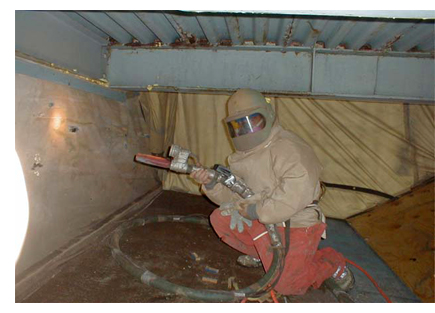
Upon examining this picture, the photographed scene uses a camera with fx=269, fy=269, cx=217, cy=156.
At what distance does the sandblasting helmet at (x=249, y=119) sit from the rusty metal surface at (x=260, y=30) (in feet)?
2.22

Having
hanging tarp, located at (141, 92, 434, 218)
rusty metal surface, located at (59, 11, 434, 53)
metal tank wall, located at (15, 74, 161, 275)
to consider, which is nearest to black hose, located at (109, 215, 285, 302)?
metal tank wall, located at (15, 74, 161, 275)

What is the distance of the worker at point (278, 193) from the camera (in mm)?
2053

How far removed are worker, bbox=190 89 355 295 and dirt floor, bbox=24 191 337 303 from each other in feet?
0.74

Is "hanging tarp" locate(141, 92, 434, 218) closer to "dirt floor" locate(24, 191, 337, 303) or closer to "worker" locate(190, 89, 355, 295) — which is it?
"dirt floor" locate(24, 191, 337, 303)

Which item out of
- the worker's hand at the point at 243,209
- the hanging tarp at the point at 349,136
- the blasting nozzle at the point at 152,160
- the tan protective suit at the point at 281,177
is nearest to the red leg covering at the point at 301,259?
the tan protective suit at the point at 281,177

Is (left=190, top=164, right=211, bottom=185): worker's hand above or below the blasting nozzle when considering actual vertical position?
below

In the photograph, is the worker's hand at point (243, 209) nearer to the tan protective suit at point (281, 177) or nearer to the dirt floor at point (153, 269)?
the tan protective suit at point (281, 177)

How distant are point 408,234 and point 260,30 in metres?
3.08

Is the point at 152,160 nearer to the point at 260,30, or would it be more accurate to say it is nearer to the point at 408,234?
the point at 260,30

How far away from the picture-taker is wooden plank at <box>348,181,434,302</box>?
2777mm

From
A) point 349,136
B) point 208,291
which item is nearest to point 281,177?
point 208,291

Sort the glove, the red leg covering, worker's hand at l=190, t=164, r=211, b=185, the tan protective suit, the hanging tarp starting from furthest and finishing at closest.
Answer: the hanging tarp
the glove
worker's hand at l=190, t=164, r=211, b=185
the red leg covering
the tan protective suit

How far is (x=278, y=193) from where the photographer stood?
2.07m

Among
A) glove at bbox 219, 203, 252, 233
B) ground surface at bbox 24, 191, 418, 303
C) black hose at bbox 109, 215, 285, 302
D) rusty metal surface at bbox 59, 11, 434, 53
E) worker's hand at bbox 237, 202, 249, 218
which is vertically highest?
rusty metal surface at bbox 59, 11, 434, 53
